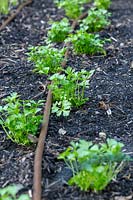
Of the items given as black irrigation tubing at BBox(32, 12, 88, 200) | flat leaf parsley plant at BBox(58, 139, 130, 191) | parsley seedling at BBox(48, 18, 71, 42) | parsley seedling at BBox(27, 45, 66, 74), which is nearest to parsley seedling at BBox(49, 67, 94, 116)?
black irrigation tubing at BBox(32, 12, 88, 200)

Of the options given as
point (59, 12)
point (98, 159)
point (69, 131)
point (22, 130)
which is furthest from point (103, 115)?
point (59, 12)

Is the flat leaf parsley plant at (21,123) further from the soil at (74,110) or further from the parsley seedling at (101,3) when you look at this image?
the parsley seedling at (101,3)

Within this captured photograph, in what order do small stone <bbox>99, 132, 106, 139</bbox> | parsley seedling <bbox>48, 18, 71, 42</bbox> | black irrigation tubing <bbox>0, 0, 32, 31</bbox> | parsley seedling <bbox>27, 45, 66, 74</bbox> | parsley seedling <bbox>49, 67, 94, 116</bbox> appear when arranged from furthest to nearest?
black irrigation tubing <bbox>0, 0, 32, 31</bbox> < parsley seedling <bbox>48, 18, 71, 42</bbox> < parsley seedling <bbox>27, 45, 66, 74</bbox> < parsley seedling <bbox>49, 67, 94, 116</bbox> < small stone <bbox>99, 132, 106, 139</bbox>

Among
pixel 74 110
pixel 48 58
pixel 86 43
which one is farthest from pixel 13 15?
pixel 74 110

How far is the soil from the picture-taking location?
2484 mm

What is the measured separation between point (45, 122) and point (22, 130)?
0.91 feet

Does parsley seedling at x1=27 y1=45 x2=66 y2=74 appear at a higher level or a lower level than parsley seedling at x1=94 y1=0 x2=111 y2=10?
higher

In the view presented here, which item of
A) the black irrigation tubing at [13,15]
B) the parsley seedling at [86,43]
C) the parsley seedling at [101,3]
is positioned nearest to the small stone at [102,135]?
the parsley seedling at [86,43]

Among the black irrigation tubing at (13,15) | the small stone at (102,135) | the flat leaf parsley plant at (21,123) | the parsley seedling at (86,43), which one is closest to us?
the flat leaf parsley plant at (21,123)

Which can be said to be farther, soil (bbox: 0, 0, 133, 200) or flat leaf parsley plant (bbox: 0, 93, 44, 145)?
flat leaf parsley plant (bbox: 0, 93, 44, 145)

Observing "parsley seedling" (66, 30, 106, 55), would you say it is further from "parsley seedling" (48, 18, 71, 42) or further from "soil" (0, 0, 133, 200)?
"parsley seedling" (48, 18, 71, 42)

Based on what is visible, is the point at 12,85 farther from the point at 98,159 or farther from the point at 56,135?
the point at 98,159

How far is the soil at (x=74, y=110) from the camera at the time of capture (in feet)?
8.15

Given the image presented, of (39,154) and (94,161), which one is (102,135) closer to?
(39,154)
